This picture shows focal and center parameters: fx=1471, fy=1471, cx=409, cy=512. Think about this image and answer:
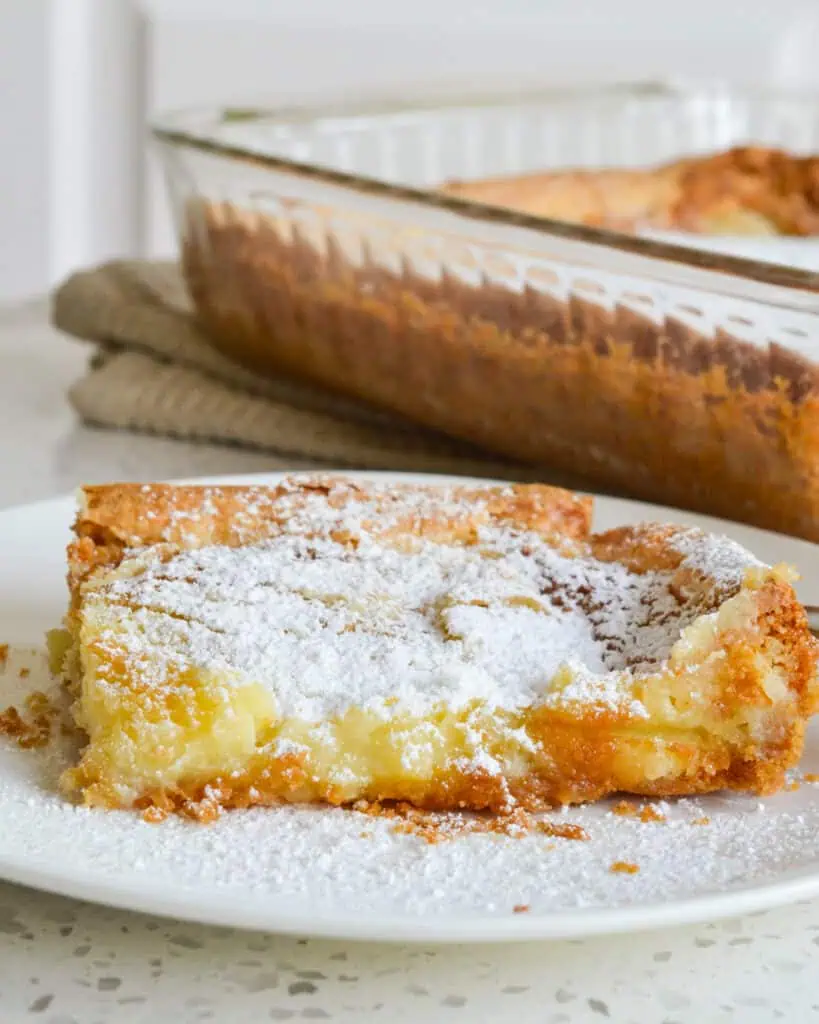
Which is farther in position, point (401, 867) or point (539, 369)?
point (539, 369)

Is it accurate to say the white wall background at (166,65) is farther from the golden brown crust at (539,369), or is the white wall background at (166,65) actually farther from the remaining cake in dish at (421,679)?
the remaining cake in dish at (421,679)

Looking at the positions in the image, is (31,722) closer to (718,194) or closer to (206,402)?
(206,402)

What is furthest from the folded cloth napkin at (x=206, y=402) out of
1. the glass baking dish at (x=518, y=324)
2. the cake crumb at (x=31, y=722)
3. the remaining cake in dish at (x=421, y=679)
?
the cake crumb at (x=31, y=722)

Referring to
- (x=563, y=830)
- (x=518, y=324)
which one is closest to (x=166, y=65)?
(x=518, y=324)

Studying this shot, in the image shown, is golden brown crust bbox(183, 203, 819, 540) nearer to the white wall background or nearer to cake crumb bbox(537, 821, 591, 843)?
cake crumb bbox(537, 821, 591, 843)

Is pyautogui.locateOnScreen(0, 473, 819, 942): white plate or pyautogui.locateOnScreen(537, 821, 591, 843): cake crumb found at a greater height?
pyautogui.locateOnScreen(0, 473, 819, 942): white plate

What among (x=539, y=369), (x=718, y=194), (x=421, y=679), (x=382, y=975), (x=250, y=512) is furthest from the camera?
(x=718, y=194)

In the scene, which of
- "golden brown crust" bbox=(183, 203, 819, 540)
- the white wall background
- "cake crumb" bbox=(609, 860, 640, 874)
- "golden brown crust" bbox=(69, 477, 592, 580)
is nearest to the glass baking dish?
"golden brown crust" bbox=(183, 203, 819, 540)
